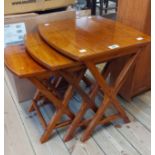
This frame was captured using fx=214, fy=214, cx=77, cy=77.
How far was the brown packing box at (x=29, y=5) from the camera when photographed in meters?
1.76

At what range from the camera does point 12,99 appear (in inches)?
77.5

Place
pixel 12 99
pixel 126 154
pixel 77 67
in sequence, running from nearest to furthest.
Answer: pixel 77 67, pixel 126 154, pixel 12 99

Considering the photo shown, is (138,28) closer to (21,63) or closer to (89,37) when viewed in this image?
(89,37)

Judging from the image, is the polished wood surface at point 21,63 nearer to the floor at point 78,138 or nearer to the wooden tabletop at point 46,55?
the wooden tabletop at point 46,55

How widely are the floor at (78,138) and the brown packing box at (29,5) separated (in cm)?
84

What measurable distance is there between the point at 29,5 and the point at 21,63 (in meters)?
0.73

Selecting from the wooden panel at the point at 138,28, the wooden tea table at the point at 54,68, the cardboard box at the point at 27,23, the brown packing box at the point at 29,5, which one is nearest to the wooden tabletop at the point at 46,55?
the wooden tea table at the point at 54,68

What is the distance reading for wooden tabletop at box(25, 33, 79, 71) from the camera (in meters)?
1.20

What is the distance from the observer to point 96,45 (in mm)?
1296

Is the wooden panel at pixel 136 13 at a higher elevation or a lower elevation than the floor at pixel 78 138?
higher

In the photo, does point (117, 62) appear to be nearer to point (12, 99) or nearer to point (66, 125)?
point (66, 125)

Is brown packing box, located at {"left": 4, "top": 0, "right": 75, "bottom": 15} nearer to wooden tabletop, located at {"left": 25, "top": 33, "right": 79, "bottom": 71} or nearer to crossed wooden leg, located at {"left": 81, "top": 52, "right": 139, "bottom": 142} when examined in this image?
wooden tabletop, located at {"left": 25, "top": 33, "right": 79, "bottom": 71}

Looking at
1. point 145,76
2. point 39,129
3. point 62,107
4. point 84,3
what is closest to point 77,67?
point 62,107

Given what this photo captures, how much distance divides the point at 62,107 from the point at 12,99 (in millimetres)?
701
